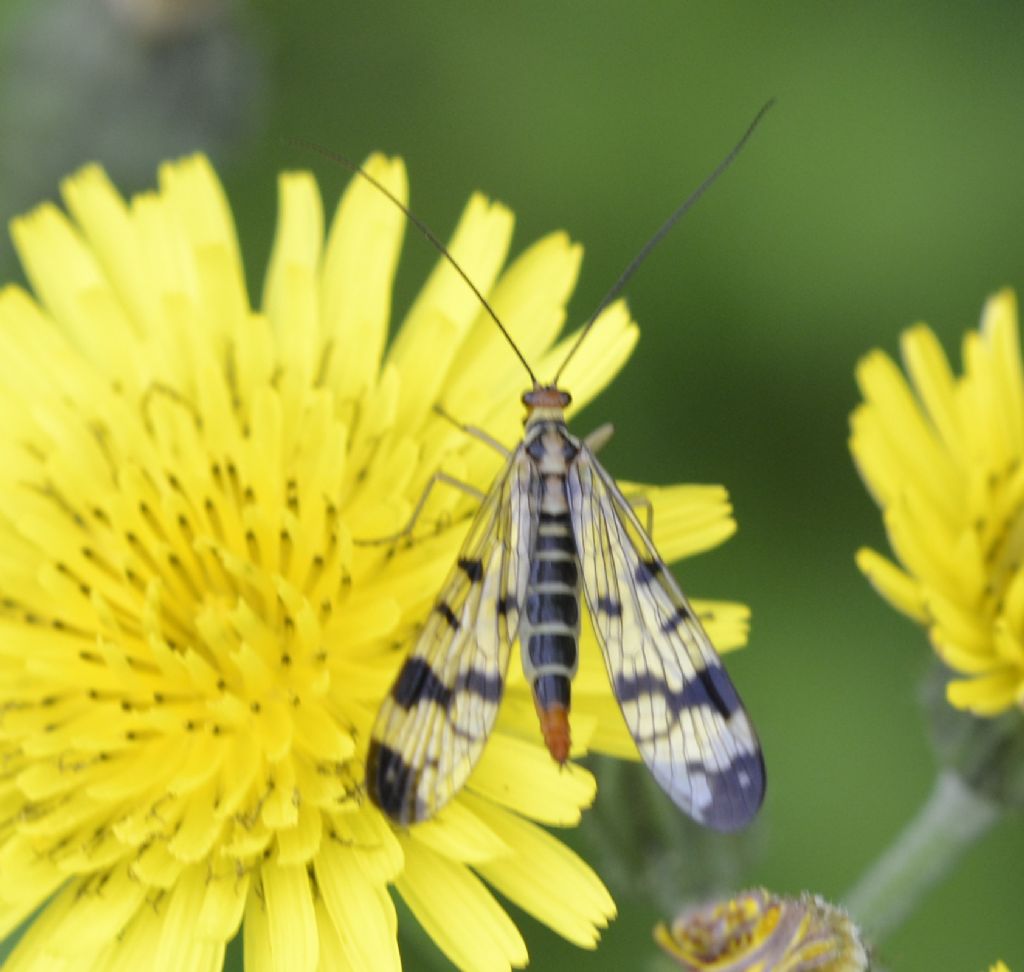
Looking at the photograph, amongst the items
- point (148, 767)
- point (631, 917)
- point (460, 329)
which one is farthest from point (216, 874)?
point (631, 917)

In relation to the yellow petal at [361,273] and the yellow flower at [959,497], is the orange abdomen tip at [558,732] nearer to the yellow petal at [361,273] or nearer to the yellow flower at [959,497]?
the yellow flower at [959,497]

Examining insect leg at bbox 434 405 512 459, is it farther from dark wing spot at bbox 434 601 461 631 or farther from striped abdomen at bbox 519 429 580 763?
dark wing spot at bbox 434 601 461 631

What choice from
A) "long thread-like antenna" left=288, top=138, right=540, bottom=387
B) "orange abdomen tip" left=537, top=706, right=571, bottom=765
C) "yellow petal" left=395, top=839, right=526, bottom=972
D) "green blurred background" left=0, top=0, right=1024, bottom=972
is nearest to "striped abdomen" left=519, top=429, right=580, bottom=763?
"orange abdomen tip" left=537, top=706, right=571, bottom=765

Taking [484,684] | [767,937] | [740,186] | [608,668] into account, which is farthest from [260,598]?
[740,186]

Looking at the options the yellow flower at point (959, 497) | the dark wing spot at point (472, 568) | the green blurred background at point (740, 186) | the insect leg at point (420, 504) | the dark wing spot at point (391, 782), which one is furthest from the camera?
the green blurred background at point (740, 186)

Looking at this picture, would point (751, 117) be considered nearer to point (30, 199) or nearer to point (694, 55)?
point (694, 55)

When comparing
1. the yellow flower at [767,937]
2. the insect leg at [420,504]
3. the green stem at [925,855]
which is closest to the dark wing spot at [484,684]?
the insect leg at [420,504]
